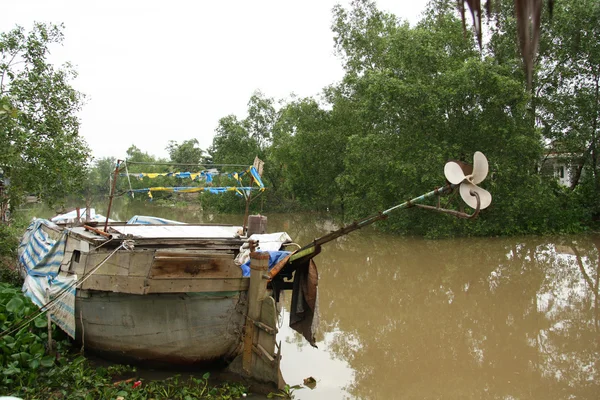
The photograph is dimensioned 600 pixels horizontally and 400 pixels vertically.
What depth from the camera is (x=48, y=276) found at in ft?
21.2

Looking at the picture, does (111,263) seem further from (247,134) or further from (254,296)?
(247,134)

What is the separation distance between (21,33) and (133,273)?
710 cm

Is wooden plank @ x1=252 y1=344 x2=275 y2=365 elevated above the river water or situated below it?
above

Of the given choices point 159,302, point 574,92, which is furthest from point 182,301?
point 574,92

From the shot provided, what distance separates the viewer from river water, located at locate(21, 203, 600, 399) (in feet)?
18.0

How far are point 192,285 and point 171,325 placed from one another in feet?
2.06

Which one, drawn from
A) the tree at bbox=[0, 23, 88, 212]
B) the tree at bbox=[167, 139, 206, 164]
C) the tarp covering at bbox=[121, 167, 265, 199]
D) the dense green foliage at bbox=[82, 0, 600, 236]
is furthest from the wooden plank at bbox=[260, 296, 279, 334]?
the tree at bbox=[167, 139, 206, 164]

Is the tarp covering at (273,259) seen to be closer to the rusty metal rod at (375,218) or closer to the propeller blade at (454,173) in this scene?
the rusty metal rod at (375,218)

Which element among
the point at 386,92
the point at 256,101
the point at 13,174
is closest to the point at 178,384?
the point at 13,174

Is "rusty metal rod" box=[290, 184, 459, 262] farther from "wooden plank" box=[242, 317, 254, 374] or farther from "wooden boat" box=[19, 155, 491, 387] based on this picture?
"wooden plank" box=[242, 317, 254, 374]

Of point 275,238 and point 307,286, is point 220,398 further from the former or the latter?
point 275,238

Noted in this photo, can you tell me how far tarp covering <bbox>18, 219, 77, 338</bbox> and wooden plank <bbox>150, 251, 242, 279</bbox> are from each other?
1.36 m

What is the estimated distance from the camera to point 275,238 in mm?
6078

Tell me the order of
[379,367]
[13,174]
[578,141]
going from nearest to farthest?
1. [379,367]
2. [13,174]
3. [578,141]
